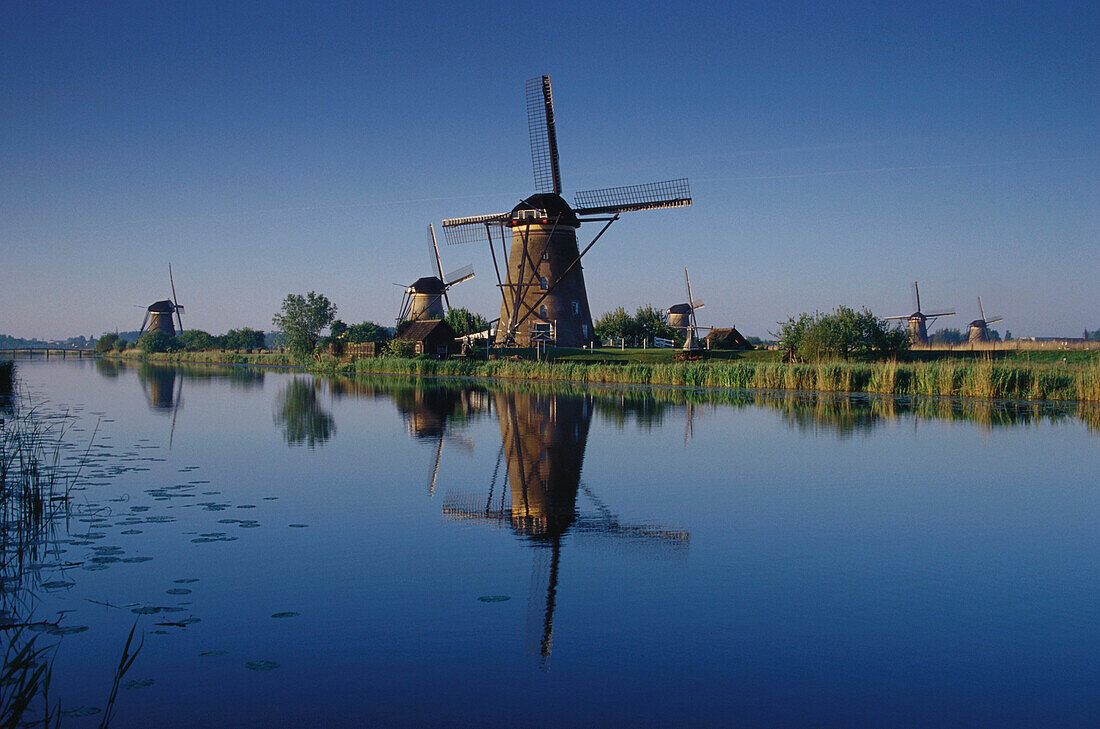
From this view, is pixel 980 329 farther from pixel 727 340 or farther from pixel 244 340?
pixel 244 340

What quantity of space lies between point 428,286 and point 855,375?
36.7 metres

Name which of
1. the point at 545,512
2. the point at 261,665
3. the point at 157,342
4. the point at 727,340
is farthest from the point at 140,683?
the point at 157,342

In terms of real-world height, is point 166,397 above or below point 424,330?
below

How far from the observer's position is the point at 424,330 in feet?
154

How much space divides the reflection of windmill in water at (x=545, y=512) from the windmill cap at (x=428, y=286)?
143 ft

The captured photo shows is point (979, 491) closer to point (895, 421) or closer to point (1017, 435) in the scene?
point (1017, 435)

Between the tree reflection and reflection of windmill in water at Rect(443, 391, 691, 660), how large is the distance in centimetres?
366

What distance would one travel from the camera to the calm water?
3.91 meters

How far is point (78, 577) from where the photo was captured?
5570mm

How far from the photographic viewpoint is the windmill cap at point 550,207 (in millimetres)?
37500

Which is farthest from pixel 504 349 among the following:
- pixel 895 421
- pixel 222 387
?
pixel 895 421

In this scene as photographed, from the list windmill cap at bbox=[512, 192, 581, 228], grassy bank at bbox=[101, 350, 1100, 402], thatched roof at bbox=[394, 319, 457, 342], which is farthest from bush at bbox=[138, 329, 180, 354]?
windmill cap at bbox=[512, 192, 581, 228]

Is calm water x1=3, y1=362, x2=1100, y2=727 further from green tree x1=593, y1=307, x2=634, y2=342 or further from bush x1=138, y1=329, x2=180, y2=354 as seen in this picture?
bush x1=138, y1=329, x2=180, y2=354

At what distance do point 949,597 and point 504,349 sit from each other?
3547cm
